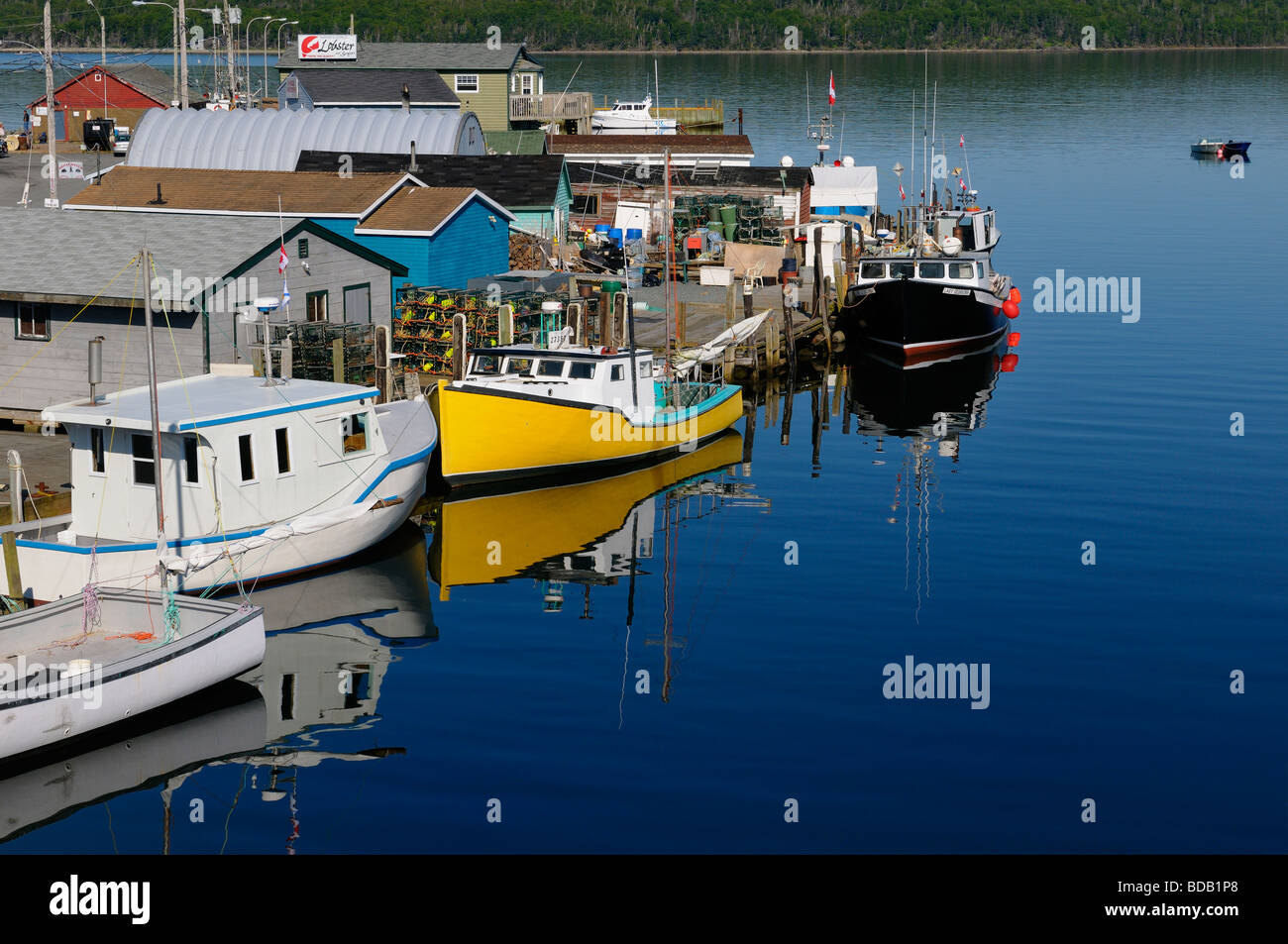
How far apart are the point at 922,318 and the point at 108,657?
33.6 m

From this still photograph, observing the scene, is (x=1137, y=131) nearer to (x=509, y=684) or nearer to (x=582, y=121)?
(x=582, y=121)

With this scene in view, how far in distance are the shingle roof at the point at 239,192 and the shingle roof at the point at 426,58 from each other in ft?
155

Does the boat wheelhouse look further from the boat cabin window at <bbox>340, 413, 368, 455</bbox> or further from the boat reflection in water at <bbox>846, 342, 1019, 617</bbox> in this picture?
the boat reflection in water at <bbox>846, 342, 1019, 617</bbox>

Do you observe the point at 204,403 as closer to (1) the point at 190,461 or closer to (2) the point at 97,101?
(1) the point at 190,461

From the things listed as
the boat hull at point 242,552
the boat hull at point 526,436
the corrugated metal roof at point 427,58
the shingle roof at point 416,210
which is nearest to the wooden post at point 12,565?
the boat hull at point 242,552

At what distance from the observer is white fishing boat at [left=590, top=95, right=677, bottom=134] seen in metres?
102

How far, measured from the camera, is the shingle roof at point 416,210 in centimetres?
4594

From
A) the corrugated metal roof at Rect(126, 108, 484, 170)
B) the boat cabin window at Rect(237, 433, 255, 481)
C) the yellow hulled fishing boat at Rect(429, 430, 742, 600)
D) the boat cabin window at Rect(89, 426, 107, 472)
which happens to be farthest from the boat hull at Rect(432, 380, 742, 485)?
the corrugated metal roof at Rect(126, 108, 484, 170)

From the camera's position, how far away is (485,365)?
37594mm

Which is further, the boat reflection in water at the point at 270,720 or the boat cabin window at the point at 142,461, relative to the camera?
the boat cabin window at the point at 142,461

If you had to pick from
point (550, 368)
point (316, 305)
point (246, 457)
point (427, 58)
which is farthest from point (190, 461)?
point (427, 58)

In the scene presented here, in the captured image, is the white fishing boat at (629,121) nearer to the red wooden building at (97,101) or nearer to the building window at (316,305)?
Answer: the red wooden building at (97,101)

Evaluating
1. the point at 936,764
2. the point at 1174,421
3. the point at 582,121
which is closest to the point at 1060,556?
the point at 936,764

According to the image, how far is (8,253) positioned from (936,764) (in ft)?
88.6
